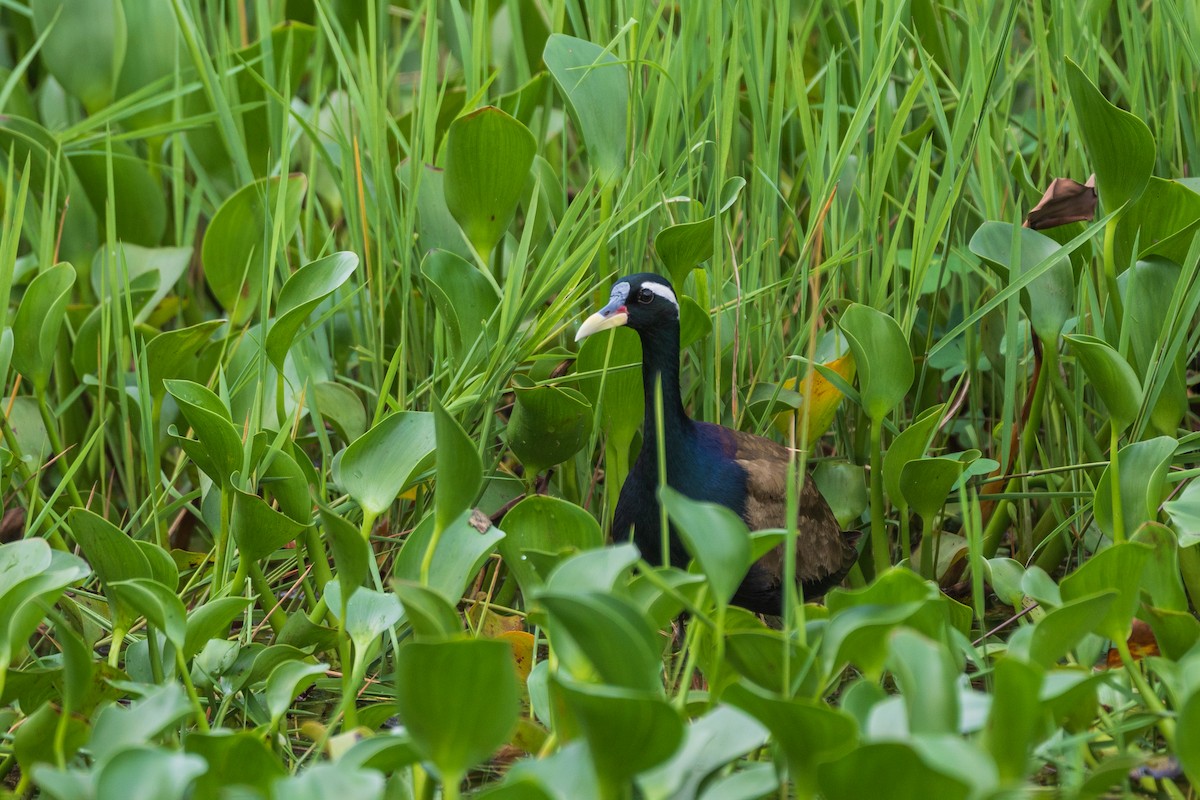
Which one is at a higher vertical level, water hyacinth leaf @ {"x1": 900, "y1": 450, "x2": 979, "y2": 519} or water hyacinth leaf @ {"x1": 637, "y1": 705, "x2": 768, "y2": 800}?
water hyacinth leaf @ {"x1": 637, "y1": 705, "x2": 768, "y2": 800}

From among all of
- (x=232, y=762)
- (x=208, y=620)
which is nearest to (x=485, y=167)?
(x=208, y=620)

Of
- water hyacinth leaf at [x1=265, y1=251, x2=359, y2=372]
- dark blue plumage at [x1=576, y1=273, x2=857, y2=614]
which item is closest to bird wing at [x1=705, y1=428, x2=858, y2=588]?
dark blue plumage at [x1=576, y1=273, x2=857, y2=614]

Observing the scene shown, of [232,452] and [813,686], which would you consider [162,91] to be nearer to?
[232,452]

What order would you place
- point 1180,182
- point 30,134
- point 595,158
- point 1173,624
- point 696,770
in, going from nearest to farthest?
point 696,770 → point 1173,624 → point 1180,182 → point 595,158 → point 30,134

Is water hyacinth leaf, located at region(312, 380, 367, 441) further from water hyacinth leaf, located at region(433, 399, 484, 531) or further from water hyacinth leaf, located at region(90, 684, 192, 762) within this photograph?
water hyacinth leaf, located at region(90, 684, 192, 762)

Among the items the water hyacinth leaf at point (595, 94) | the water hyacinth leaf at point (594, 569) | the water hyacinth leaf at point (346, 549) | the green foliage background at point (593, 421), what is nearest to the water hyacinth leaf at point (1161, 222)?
the green foliage background at point (593, 421)

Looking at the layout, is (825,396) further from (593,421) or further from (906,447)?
(593,421)

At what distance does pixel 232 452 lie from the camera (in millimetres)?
2141

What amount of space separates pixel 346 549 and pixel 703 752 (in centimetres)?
60

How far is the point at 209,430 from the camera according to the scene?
2.11 meters

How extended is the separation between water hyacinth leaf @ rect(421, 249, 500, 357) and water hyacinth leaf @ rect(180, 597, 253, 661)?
0.70 meters

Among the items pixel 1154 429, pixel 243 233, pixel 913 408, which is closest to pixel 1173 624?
pixel 1154 429

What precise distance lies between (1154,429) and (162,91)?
2538 millimetres

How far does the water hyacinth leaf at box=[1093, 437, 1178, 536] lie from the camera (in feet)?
6.93
